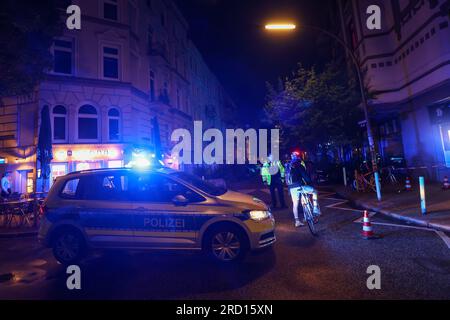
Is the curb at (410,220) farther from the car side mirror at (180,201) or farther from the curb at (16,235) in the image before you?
the curb at (16,235)

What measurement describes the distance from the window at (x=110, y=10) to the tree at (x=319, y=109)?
1287cm

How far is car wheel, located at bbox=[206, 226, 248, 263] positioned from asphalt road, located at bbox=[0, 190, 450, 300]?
0.68 ft

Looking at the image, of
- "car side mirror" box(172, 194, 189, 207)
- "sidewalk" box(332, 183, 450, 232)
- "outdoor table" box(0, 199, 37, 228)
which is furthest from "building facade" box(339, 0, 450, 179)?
"outdoor table" box(0, 199, 37, 228)

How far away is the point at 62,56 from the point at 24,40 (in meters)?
6.28

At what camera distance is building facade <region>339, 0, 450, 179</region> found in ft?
43.6

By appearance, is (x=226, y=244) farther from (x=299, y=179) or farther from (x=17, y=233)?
(x=17, y=233)

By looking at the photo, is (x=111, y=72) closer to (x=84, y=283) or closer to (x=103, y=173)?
(x=103, y=173)

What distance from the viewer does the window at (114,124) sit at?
16750 mm

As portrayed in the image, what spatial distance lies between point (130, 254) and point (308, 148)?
67.5 ft

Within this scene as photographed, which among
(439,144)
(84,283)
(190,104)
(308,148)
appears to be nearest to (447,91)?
(439,144)

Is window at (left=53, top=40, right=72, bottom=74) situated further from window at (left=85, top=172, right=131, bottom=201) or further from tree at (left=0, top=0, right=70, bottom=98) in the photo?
window at (left=85, top=172, right=131, bottom=201)

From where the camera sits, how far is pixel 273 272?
4.30 meters

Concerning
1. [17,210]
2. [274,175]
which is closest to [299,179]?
[274,175]

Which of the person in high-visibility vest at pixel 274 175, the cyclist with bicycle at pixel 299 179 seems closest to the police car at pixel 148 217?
the cyclist with bicycle at pixel 299 179
